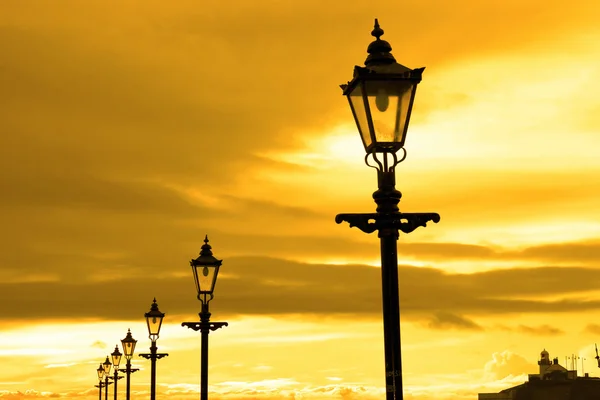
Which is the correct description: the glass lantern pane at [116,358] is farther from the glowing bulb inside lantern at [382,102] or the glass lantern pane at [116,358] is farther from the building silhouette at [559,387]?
the building silhouette at [559,387]

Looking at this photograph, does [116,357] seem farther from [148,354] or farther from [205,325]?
[205,325]

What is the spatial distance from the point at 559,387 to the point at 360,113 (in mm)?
186294

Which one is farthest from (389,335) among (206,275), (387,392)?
(206,275)

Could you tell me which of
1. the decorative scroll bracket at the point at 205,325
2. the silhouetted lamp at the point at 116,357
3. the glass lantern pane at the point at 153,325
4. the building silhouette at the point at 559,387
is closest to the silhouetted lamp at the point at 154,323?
the glass lantern pane at the point at 153,325

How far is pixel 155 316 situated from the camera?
32625mm

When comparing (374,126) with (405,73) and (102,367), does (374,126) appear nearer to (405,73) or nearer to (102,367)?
(405,73)

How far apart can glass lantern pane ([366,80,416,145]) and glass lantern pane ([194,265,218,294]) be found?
483 inches

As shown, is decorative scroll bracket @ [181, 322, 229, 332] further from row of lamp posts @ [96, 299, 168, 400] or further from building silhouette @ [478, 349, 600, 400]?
building silhouette @ [478, 349, 600, 400]

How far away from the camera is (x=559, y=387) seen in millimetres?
188250

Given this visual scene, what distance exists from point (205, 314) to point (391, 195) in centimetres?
1233

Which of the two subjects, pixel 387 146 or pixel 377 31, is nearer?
pixel 387 146

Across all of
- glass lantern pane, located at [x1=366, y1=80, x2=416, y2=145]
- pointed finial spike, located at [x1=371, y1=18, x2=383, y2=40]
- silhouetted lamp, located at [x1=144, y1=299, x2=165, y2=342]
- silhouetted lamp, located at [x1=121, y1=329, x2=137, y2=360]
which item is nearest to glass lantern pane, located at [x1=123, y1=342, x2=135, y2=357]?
silhouetted lamp, located at [x1=121, y1=329, x2=137, y2=360]

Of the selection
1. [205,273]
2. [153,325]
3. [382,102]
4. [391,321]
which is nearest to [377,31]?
[382,102]

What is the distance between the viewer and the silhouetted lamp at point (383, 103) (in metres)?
11.3
